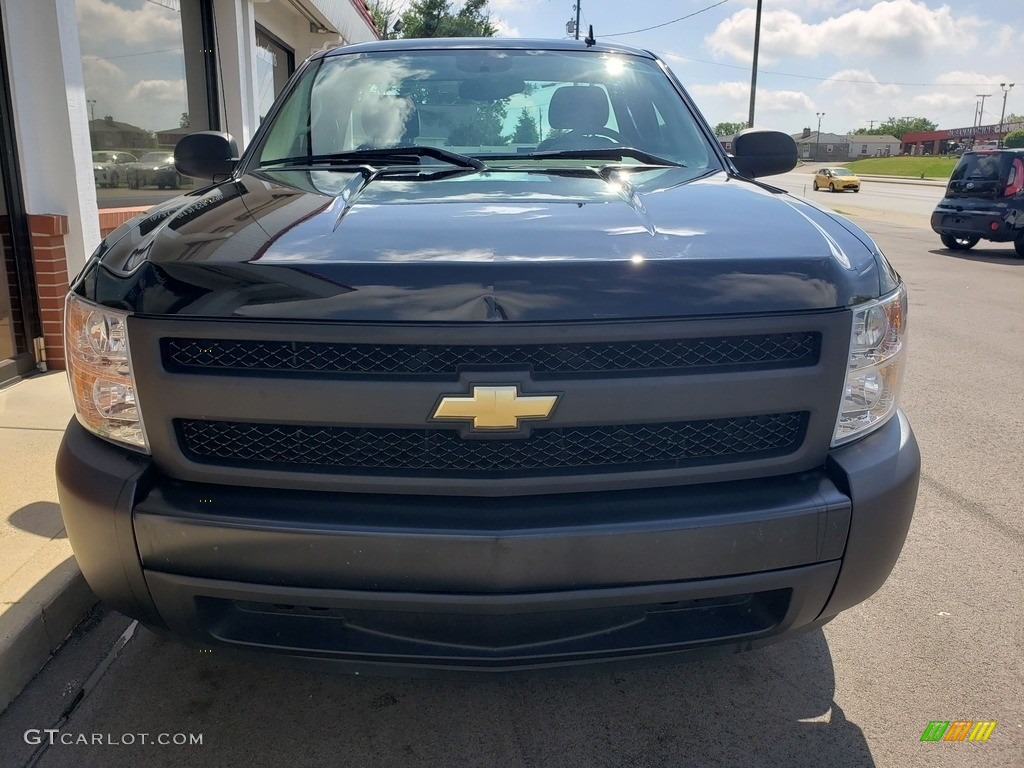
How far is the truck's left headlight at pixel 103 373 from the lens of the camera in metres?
1.86

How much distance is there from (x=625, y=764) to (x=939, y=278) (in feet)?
37.2

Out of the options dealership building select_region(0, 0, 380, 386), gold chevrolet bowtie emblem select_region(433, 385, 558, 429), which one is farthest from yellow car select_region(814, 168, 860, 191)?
gold chevrolet bowtie emblem select_region(433, 385, 558, 429)

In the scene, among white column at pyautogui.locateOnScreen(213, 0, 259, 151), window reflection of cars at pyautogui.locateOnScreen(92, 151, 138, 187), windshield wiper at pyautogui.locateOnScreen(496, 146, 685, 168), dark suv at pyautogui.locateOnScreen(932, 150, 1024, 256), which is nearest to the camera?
windshield wiper at pyautogui.locateOnScreen(496, 146, 685, 168)

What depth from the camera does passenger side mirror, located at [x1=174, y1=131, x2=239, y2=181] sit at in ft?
10.5

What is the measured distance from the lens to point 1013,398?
5668 millimetres

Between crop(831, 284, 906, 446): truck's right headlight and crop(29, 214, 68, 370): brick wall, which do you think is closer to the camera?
crop(831, 284, 906, 446): truck's right headlight

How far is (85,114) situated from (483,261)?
186 inches

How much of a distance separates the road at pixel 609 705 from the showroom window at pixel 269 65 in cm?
887

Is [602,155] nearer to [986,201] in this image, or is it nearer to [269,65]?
[269,65]

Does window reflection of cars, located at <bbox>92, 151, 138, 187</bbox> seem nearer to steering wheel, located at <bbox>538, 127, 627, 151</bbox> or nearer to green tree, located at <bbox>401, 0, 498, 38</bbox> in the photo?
steering wheel, located at <bbox>538, 127, 627, 151</bbox>

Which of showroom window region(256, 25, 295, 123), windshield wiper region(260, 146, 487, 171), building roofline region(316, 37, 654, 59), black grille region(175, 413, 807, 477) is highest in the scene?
showroom window region(256, 25, 295, 123)

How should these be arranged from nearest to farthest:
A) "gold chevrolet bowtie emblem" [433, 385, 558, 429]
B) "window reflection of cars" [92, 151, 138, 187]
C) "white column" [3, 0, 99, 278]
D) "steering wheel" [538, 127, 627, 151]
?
"gold chevrolet bowtie emblem" [433, 385, 558, 429], "steering wheel" [538, 127, 627, 151], "white column" [3, 0, 99, 278], "window reflection of cars" [92, 151, 138, 187]

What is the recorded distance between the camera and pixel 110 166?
6.52 metres

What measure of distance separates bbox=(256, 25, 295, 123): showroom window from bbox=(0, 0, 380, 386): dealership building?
1.53 metres
